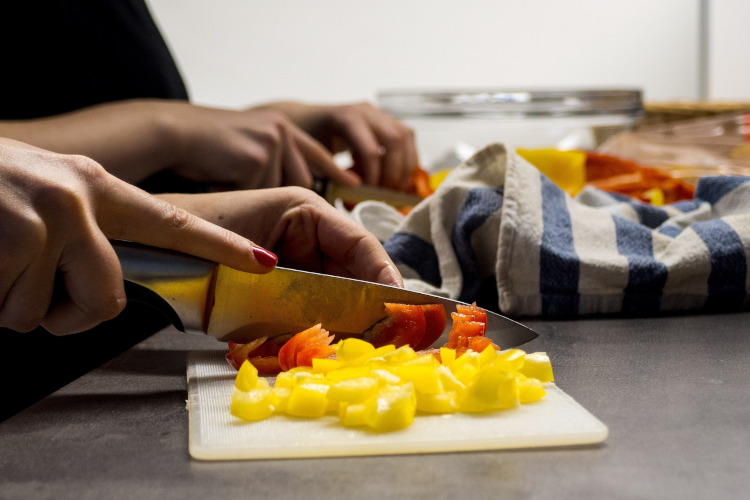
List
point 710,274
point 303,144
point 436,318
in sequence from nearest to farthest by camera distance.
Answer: point 436,318
point 710,274
point 303,144

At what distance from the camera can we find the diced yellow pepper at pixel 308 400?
0.61m

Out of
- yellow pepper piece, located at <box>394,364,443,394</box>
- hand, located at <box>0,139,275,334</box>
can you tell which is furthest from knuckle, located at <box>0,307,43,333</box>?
yellow pepper piece, located at <box>394,364,443,394</box>

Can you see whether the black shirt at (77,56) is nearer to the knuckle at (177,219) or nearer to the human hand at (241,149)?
the human hand at (241,149)

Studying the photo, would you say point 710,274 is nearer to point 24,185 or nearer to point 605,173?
point 605,173

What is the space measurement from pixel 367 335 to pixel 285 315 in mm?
91

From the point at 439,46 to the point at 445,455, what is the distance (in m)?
3.36

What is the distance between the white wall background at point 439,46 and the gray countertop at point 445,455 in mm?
3029

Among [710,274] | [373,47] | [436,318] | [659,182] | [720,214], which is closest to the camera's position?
[436,318]

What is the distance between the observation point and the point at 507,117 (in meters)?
1.67

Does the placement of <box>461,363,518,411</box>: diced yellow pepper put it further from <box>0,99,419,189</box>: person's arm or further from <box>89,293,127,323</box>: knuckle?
<box>0,99,419,189</box>: person's arm

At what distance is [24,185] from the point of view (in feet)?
2.06

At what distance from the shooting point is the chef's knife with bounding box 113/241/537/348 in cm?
77

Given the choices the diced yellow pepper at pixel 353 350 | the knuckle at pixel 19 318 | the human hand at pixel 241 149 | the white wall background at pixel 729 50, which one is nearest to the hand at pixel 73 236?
the knuckle at pixel 19 318

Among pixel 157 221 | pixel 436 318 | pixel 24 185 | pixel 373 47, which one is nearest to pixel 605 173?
pixel 436 318
